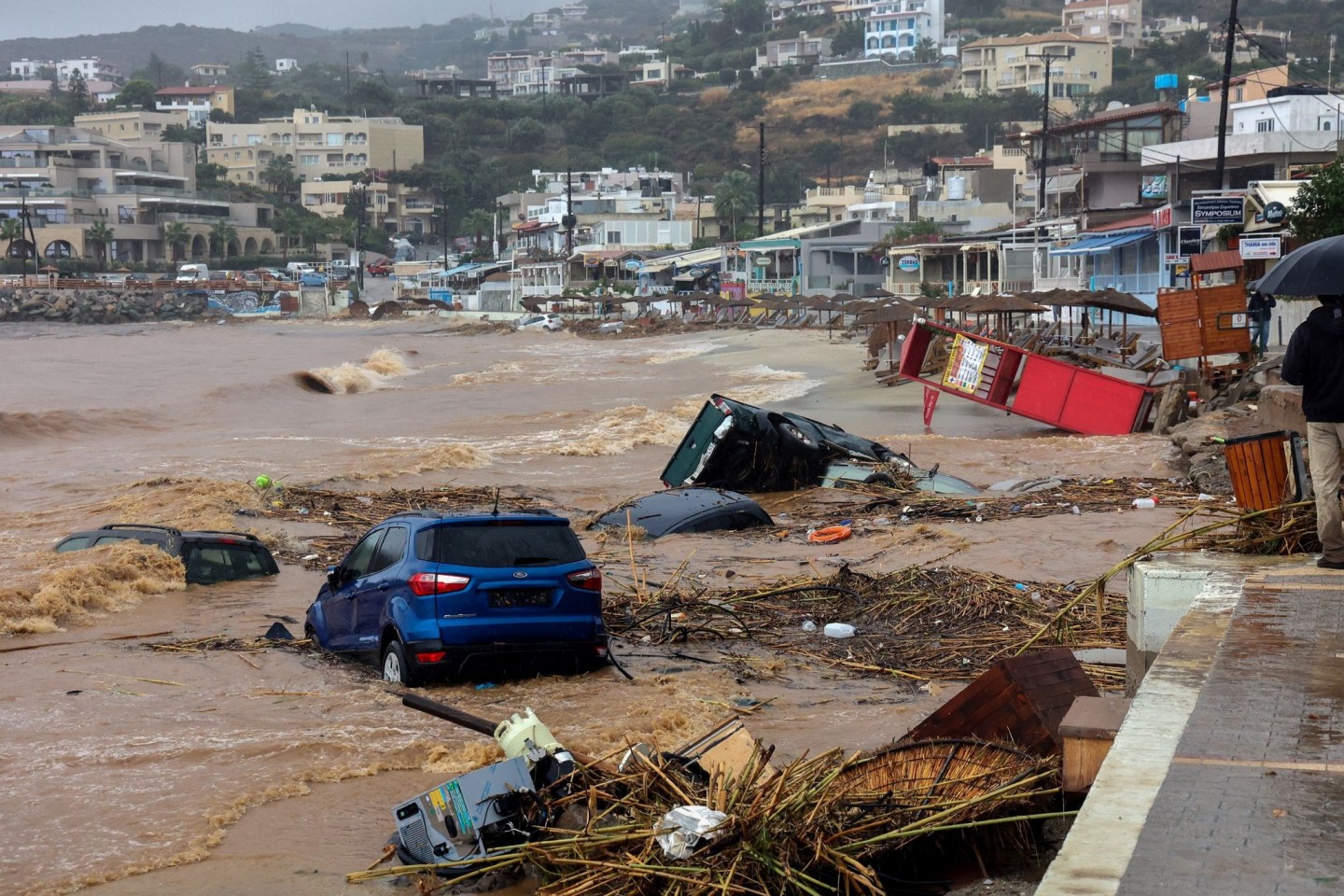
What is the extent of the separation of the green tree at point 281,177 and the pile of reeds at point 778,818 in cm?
19045

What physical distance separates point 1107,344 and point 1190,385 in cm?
1681

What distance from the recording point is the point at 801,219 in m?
130

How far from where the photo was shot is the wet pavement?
4211 mm

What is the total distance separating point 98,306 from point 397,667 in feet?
427

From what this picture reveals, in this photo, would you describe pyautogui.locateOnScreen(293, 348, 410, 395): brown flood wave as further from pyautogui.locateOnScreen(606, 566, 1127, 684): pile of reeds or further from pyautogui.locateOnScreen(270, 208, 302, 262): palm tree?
pyautogui.locateOnScreen(270, 208, 302, 262): palm tree

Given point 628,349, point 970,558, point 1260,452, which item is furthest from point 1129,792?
point 628,349

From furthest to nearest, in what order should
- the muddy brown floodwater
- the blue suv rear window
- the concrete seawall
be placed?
1. the concrete seawall
2. the blue suv rear window
3. the muddy brown floodwater

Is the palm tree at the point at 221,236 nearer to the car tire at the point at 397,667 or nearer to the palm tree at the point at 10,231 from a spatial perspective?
the palm tree at the point at 10,231

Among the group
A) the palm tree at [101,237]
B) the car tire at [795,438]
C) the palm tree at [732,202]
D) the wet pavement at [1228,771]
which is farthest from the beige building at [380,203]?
the wet pavement at [1228,771]

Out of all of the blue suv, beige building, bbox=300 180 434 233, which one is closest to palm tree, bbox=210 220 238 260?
Result: beige building, bbox=300 180 434 233

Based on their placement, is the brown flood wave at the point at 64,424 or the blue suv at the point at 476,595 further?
the brown flood wave at the point at 64,424

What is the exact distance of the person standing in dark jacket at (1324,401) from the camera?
784 centimetres

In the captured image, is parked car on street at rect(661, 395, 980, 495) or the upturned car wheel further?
parked car on street at rect(661, 395, 980, 495)

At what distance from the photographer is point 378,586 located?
10.4 metres
